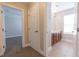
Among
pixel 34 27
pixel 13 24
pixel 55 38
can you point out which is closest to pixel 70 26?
pixel 55 38

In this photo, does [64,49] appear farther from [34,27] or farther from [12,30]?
[12,30]

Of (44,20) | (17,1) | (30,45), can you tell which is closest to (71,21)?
(44,20)

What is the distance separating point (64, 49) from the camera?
6.04 feet

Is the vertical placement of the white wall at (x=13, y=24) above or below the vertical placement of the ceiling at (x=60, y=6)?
below

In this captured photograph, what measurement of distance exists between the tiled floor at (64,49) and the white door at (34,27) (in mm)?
265

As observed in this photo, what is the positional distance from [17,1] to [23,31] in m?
0.50

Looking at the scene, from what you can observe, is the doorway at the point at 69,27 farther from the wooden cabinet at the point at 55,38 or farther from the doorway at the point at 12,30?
the doorway at the point at 12,30

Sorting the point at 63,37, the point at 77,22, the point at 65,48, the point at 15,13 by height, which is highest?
the point at 15,13

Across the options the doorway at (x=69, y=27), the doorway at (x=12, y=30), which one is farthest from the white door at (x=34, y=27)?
the doorway at (x=69, y=27)

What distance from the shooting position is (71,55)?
179 cm

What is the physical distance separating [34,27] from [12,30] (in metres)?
0.38

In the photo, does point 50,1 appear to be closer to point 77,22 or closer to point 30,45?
point 77,22

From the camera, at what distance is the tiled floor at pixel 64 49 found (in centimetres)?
181

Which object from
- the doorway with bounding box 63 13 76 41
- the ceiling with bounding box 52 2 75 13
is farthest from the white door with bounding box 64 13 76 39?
the ceiling with bounding box 52 2 75 13
